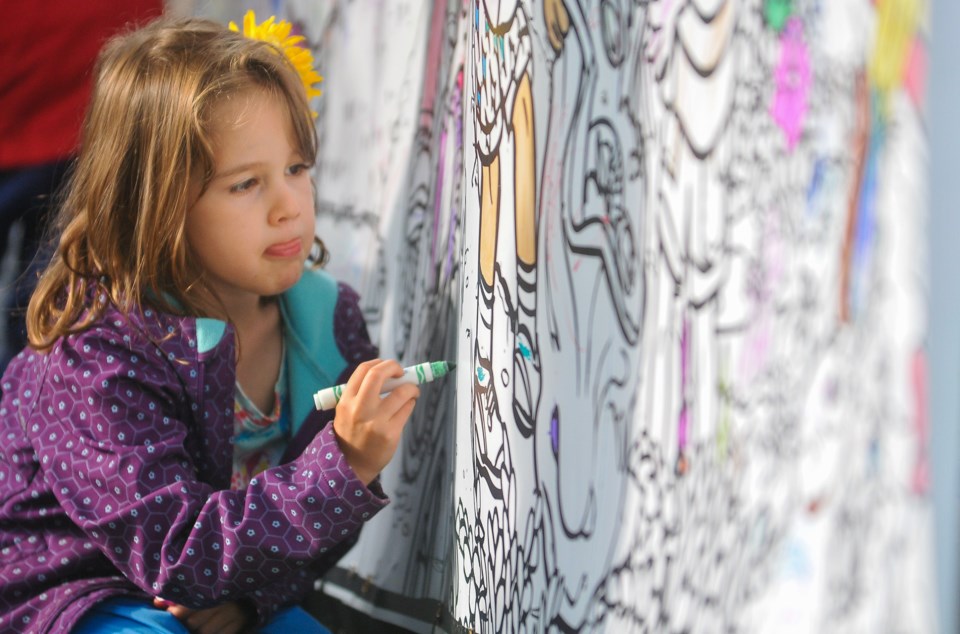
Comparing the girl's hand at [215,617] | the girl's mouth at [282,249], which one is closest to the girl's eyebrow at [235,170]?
the girl's mouth at [282,249]

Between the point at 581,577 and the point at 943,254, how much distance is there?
27.6 inches

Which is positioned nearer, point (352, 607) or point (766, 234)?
point (766, 234)

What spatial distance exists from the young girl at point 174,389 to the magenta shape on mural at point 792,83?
2.43 ft

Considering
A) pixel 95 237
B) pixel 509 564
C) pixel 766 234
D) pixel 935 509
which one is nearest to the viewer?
pixel 935 509

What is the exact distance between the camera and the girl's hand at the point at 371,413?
1687 millimetres

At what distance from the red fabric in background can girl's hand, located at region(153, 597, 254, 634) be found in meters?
0.98

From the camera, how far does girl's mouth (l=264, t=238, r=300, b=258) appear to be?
1.93 meters

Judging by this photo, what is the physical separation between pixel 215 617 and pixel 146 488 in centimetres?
30

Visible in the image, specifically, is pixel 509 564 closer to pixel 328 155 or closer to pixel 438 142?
pixel 438 142

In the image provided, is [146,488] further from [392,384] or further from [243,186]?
[243,186]

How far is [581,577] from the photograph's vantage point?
4.95 ft

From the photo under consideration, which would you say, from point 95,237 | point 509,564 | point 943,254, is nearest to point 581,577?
point 509,564

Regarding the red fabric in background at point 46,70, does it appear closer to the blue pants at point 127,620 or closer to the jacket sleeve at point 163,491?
the jacket sleeve at point 163,491

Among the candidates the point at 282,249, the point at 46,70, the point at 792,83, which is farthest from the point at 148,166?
the point at 792,83
